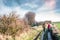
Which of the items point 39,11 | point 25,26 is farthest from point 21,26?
point 39,11

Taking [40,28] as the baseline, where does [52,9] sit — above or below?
above

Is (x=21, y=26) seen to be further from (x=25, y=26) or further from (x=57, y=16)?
(x=57, y=16)

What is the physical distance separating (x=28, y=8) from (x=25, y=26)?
555mm

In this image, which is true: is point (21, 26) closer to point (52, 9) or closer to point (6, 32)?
point (6, 32)

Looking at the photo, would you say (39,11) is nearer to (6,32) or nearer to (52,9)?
(52,9)

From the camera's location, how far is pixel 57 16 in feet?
29.0

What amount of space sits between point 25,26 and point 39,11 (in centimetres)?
63

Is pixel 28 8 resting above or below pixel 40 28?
above

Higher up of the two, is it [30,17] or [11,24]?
[30,17]

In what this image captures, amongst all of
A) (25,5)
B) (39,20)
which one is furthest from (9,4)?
(39,20)

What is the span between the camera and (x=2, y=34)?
8.54 metres

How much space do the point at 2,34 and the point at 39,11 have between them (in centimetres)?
134

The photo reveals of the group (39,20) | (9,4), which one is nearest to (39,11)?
(39,20)

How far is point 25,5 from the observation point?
8.78 m
